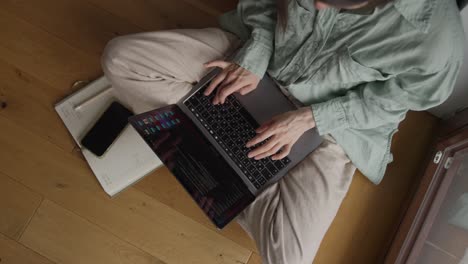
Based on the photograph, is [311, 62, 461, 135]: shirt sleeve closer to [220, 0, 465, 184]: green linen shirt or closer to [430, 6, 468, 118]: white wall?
[220, 0, 465, 184]: green linen shirt

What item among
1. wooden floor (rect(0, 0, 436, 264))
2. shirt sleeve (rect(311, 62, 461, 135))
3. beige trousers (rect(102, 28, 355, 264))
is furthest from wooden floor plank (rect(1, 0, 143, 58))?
shirt sleeve (rect(311, 62, 461, 135))

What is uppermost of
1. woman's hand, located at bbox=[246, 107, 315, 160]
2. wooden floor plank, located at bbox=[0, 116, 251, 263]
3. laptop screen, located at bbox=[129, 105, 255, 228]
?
woman's hand, located at bbox=[246, 107, 315, 160]

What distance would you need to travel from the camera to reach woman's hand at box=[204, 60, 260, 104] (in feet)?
2.74

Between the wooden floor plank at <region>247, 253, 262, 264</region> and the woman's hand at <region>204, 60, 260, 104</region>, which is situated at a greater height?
the woman's hand at <region>204, 60, 260, 104</region>

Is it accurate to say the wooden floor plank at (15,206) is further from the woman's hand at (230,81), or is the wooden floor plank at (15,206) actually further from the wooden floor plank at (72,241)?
the woman's hand at (230,81)

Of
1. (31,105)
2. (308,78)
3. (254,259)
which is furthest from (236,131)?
(31,105)

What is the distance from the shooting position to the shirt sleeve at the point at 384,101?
71cm

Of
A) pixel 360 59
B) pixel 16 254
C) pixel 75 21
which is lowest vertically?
pixel 16 254

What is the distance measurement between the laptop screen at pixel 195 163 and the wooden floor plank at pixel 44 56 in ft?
1.40

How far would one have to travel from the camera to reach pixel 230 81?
33.1 inches

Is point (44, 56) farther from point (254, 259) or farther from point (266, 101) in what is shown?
point (254, 259)

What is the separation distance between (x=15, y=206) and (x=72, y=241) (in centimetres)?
18

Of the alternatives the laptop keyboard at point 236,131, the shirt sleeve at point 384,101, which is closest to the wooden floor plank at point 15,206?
the laptop keyboard at point 236,131

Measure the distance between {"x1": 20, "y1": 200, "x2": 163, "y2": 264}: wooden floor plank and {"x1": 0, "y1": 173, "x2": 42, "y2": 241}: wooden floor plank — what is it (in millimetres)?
19
